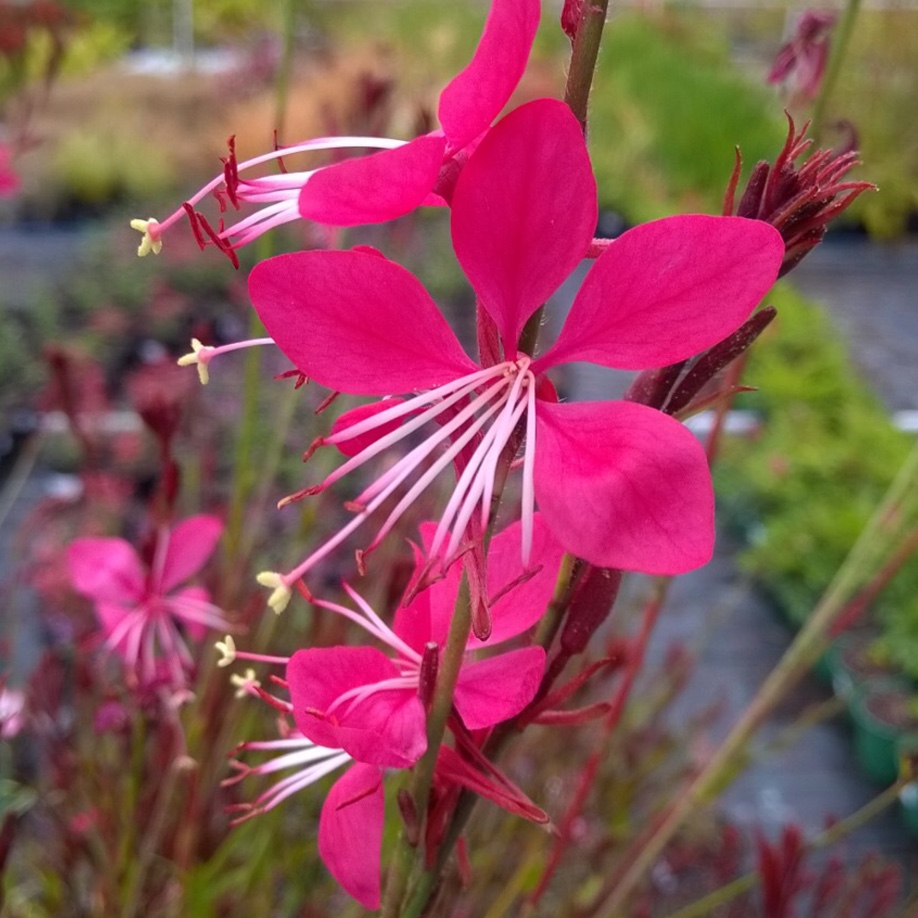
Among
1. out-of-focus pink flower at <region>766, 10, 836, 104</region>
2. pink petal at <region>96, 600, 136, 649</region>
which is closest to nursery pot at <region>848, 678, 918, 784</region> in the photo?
out-of-focus pink flower at <region>766, 10, 836, 104</region>

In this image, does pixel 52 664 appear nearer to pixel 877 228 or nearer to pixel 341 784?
pixel 341 784

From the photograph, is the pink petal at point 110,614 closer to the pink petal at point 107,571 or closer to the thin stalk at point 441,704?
the pink petal at point 107,571

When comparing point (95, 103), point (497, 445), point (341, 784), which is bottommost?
point (95, 103)

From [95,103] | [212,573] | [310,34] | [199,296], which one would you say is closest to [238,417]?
[199,296]

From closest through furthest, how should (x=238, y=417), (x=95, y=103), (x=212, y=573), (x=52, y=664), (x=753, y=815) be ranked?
(x=52, y=664) < (x=212, y=573) < (x=753, y=815) < (x=238, y=417) < (x=95, y=103)

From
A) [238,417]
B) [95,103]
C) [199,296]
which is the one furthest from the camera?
[95,103]

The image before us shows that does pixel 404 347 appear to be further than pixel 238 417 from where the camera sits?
No
